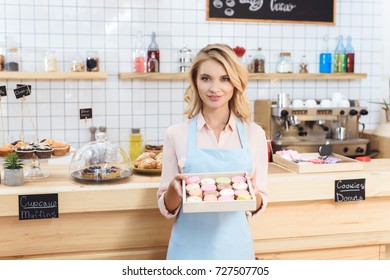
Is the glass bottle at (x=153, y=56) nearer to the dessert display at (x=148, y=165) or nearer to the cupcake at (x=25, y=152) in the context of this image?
the dessert display at (x=148, y=165)

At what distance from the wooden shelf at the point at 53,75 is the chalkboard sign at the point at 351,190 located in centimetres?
239

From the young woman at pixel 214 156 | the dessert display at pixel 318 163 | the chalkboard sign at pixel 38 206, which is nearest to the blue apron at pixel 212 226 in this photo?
the young woman at pixel 214 156

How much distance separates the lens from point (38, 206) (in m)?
2.21

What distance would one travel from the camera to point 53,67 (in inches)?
168

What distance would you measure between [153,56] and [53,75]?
87cm

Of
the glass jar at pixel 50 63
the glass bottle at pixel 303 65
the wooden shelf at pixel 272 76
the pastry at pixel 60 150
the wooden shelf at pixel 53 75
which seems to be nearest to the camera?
the pastry at pixel 60 150

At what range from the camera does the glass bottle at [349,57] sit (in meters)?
4.89

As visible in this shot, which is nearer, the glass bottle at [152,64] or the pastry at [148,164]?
the pastry at [148,164]

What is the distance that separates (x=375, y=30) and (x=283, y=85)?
111cm

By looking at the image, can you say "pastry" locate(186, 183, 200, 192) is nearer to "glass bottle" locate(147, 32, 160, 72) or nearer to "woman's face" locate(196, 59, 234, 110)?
"woman's face" locate(196, 59, 234, 110)

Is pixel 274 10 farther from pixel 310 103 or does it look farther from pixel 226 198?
pixel 226 198

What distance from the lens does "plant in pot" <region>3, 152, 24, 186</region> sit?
2.25m

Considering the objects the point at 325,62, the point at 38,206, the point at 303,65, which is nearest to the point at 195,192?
the point at 38,206

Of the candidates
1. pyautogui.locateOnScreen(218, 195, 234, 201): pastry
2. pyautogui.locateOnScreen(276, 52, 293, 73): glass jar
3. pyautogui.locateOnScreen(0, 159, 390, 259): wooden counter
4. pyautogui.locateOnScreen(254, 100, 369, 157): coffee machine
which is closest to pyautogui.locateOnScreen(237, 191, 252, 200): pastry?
pyautogui.locateOnScreen(218, 195, 234, 201): pastry
